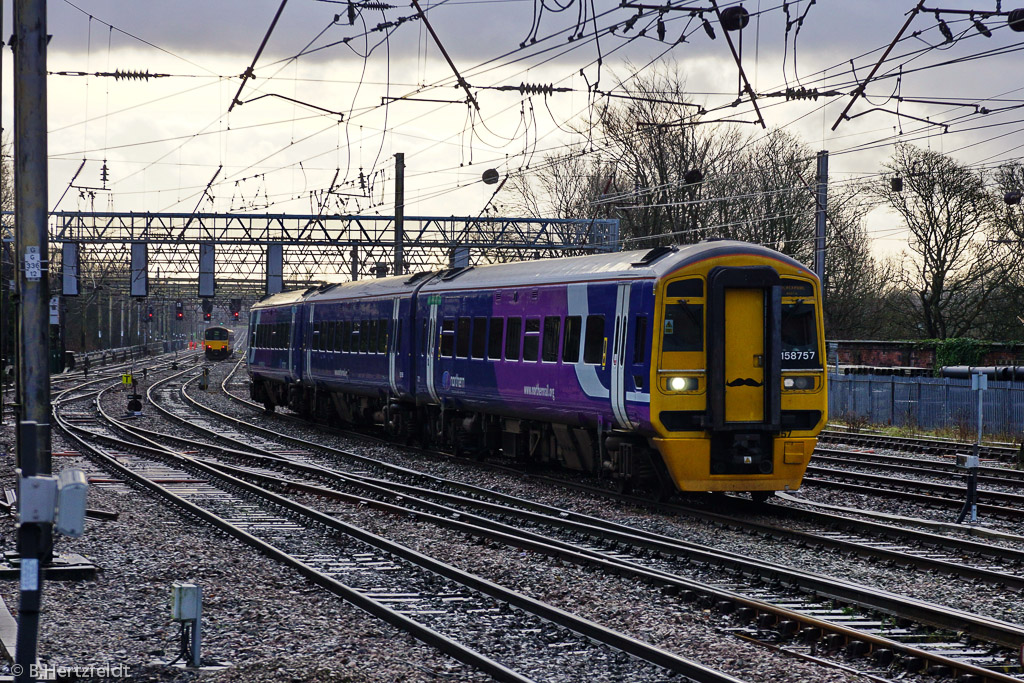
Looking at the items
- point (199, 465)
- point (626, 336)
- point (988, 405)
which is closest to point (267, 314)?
point (199, 465)

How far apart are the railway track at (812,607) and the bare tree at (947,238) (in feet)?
124

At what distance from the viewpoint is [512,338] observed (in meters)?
18.9

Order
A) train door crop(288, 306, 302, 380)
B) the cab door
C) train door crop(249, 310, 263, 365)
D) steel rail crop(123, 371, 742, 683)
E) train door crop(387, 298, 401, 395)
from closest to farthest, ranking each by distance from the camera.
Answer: steel rail crop(123, 371, 742, 683), the cab door, train door crop(387, 298, 401, 395), train door crop(288, 306, 302, 380), train door crop(249, 310, 263, 365)

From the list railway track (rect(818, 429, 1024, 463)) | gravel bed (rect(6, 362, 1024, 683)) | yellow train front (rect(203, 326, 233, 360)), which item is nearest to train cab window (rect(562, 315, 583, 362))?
gravel bed (rect(6, 362, 1024, 683))

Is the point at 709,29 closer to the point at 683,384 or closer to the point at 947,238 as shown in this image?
the point at 683,384

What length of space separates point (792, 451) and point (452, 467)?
7.18m

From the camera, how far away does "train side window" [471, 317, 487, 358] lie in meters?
20.0

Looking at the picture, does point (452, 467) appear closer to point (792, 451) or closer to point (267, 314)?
point (792, 451)

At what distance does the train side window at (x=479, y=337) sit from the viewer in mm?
19984

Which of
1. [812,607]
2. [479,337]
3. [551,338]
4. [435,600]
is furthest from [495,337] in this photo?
[812,607]

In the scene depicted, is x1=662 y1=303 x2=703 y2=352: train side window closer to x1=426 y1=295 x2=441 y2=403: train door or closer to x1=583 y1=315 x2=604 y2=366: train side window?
x1=583 y1=315 x2=604 y2=366: train side window

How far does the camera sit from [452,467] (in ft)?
68.5

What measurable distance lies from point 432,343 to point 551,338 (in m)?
5.12

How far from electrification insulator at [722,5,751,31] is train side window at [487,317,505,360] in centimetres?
579
